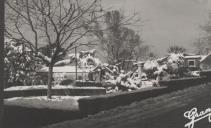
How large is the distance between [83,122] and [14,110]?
2.29 m

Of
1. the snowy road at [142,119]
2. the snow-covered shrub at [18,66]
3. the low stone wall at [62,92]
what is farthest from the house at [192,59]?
the snowy road at [142,119]

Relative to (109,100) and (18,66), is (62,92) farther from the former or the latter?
(109,100)

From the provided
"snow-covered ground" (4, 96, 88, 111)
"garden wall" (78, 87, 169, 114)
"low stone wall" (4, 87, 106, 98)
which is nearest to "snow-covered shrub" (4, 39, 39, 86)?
"low stone wall" (4, 87, 106, 98)

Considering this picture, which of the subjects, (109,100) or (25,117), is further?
(109,100)

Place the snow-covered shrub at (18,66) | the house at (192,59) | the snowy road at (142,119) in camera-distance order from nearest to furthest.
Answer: the snowy road at (142,119)
the snow-covered shrub at (18,66)
the house at (192,59)

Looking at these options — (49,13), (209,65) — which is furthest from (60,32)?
(209,65)

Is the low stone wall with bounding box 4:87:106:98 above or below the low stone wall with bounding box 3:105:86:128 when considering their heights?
above

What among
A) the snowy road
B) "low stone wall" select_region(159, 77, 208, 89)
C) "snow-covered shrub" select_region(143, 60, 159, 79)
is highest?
"snow-covered shrub" select_region(143, 60, 159, 79)

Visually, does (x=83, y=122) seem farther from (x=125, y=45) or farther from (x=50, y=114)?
(x=125, y=45)

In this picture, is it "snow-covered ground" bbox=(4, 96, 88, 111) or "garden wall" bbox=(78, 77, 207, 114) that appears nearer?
"snow-covered ground" bbox=(4, 96, 88, 111)

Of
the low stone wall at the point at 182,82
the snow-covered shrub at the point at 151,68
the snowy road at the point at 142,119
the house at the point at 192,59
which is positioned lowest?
the snowy road at the point at 142,119

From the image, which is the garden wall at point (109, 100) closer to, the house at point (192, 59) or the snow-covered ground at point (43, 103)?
the snow-covered ground at point (43, 103)
